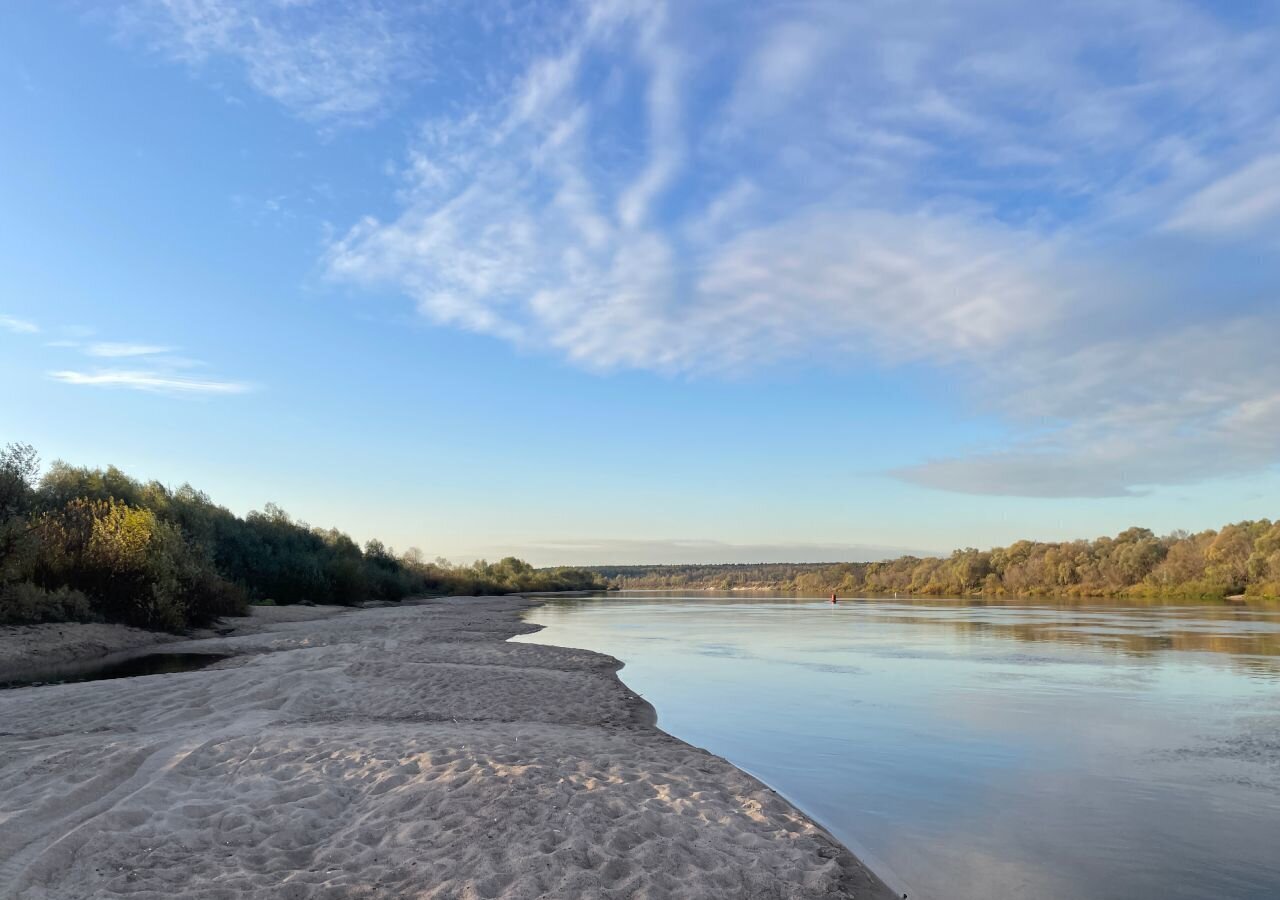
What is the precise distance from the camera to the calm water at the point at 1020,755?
7344mm

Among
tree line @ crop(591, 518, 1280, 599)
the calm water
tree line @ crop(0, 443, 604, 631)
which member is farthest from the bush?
tree line @ crop(591, 518, 1280, 599)

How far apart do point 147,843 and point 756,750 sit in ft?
29.0

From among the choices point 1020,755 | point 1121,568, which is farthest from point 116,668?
point 1121,568

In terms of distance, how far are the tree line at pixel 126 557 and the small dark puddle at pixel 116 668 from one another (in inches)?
159

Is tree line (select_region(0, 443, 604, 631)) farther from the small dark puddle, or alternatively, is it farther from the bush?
the small dark puddle

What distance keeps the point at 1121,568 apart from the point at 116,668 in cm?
10791

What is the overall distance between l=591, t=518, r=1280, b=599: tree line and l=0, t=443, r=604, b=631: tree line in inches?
3386

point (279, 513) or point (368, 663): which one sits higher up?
point (279, 513)

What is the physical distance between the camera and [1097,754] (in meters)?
12.1

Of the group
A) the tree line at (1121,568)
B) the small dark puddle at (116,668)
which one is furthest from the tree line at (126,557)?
the tree line at (1121,568)

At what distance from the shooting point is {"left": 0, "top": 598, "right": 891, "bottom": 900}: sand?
5.97 metres

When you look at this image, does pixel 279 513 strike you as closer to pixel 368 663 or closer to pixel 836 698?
pixel 368 663

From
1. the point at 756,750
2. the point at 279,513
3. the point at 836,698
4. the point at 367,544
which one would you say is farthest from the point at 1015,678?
the point at 367,544

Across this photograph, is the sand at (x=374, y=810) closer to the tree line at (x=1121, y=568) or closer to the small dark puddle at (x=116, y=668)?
the small dark puddle at (x=116, y=668)
